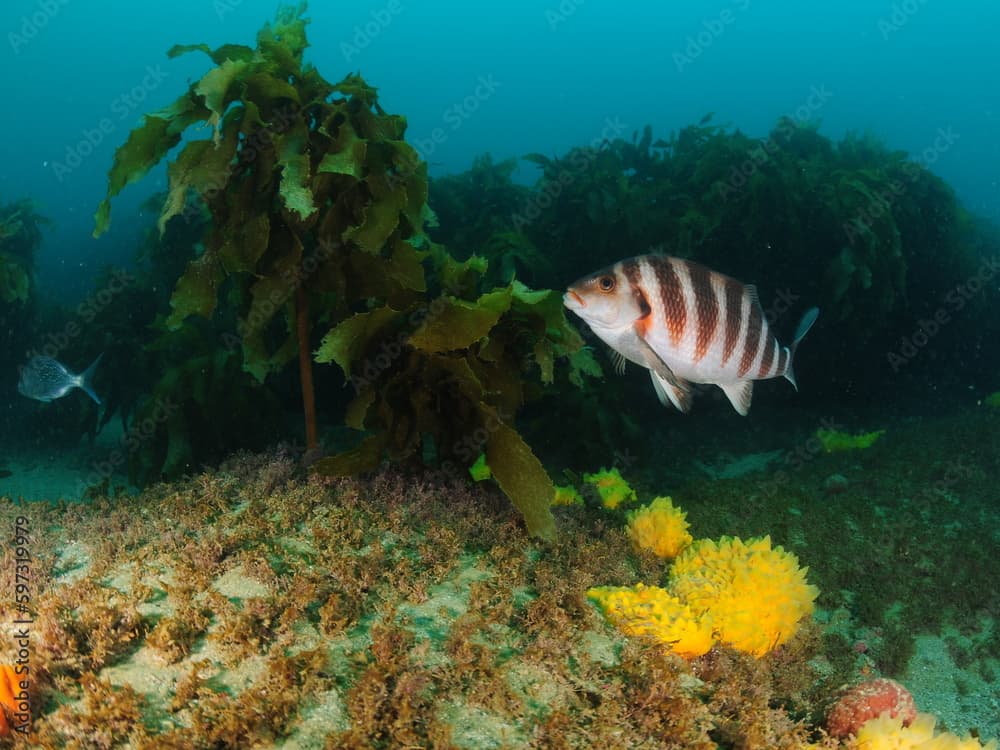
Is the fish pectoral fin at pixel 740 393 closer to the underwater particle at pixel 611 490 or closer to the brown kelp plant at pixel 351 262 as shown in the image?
the brown kelp plant at pixel 351 262

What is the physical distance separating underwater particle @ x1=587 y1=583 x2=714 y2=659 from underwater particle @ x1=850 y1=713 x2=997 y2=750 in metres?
0.69

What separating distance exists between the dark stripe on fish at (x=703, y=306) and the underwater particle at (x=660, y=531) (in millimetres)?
1455

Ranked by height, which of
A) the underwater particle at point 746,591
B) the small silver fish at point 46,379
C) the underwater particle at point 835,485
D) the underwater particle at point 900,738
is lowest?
the underwater particle at point 900,738

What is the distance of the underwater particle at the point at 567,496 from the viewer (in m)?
4.55

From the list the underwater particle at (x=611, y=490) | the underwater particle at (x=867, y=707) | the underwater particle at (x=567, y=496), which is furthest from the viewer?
the underwater particle at (x=611, y=490)

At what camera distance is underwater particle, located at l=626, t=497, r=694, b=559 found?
3.88m

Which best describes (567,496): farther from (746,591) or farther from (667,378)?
(667,378)

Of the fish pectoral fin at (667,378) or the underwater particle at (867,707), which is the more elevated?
the fish pectoral fin at (667,378)

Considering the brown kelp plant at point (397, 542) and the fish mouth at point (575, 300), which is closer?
the brown kelp plant at point (397, 542)

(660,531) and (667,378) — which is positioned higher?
(667,378)

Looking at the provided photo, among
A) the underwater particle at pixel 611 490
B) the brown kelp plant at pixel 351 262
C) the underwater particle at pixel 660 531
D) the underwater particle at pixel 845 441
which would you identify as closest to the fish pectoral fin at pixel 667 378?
the brown kelp plant at pixel 351 262

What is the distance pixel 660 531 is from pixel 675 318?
1.65 m

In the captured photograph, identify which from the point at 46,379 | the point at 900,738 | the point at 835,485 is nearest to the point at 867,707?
the point at 900,738

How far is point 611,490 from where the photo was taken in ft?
17.2
